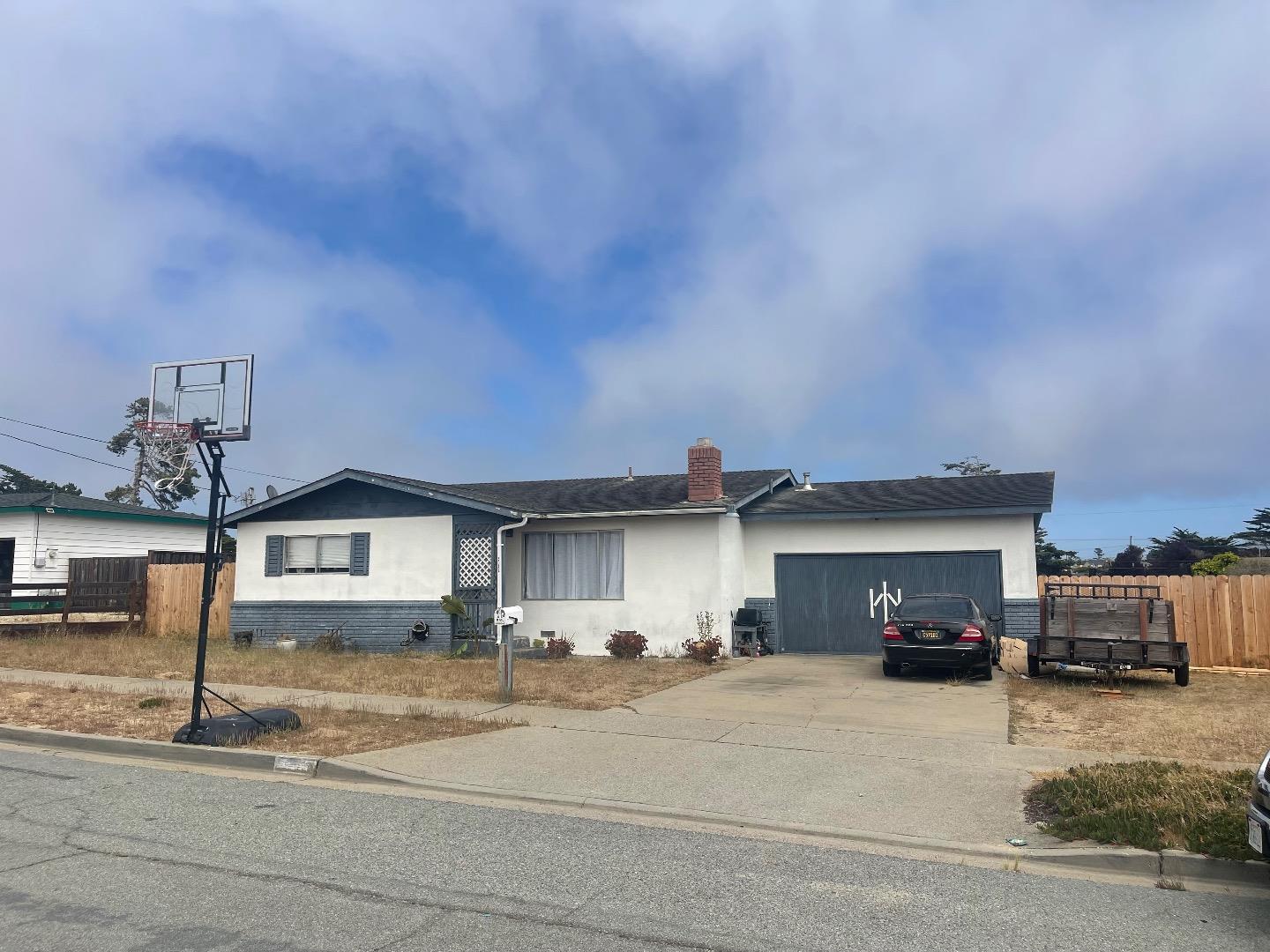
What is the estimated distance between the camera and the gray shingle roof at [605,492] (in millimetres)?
18938

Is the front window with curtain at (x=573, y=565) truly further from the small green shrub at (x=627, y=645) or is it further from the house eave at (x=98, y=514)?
the house eave at (x=98, y=514)

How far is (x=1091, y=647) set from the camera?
1417 cm

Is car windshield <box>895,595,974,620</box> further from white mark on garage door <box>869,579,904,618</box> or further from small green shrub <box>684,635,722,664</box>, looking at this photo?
small green shrub <box>684,635,722,664</box>

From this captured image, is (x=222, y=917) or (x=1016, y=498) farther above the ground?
(x=1016, y=498)

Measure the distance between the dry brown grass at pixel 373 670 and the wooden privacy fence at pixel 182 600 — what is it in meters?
2.16

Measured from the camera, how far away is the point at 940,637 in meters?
14.7

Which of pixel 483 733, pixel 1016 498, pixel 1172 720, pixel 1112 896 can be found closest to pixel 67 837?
pixel 483 733

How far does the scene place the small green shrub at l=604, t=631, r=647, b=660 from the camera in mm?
18219

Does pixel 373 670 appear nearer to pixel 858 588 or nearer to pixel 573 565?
pixel 573 565

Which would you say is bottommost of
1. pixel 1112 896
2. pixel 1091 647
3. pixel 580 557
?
pixel 1112 896

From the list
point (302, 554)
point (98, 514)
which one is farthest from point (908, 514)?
point (98, 514)

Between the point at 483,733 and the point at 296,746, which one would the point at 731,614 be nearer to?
the point at 483,733

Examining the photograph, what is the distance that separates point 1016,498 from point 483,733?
11.7 metres

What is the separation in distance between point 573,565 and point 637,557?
4.68ft
